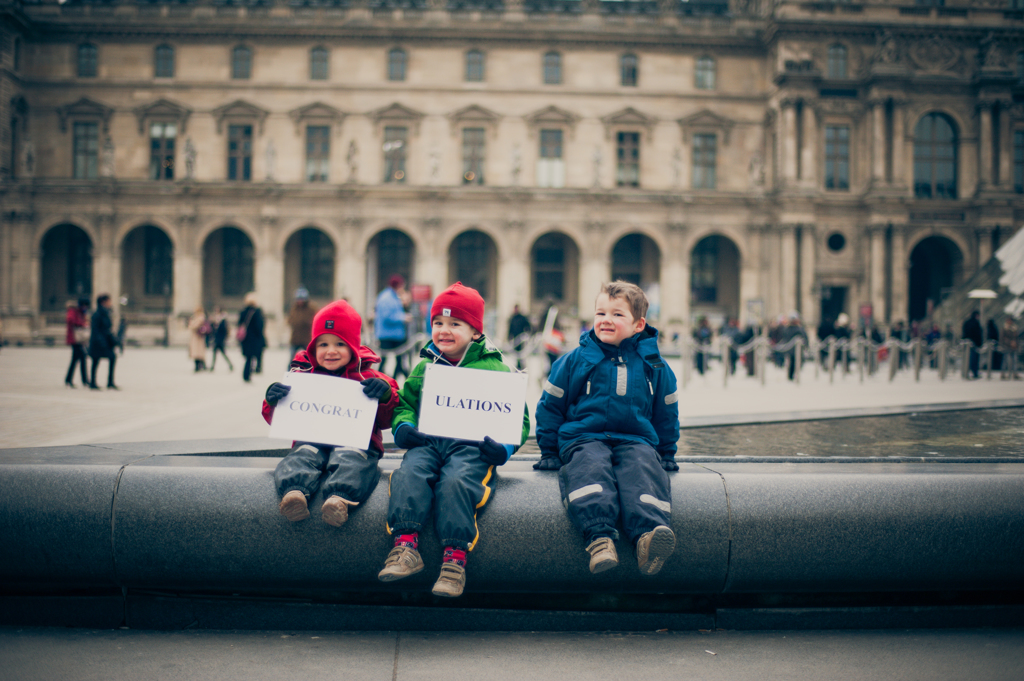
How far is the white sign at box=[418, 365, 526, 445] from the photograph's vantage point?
3.80m

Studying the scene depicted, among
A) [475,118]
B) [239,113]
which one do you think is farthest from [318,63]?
[475,118]

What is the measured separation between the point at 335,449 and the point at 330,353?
0.60 metres

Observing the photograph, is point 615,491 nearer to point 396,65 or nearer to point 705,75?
point 396,65

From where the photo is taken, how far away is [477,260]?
40406mm

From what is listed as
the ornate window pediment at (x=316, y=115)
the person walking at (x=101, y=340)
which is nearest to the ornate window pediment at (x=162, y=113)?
the ornate window pediment at (x=316, y=115)

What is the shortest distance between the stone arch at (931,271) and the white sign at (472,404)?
39566 mm

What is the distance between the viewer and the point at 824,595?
3.80 meters

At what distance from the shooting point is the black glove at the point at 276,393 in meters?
3.91

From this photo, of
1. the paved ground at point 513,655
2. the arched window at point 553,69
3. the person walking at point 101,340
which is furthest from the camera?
the arched window at point 553,69

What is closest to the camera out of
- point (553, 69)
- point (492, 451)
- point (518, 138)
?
point (492, 451)

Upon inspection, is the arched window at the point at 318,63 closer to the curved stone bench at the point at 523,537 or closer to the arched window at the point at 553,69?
the arched window at the point at 553,69

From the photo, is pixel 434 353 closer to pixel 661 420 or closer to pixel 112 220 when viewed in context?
pixel 661 420

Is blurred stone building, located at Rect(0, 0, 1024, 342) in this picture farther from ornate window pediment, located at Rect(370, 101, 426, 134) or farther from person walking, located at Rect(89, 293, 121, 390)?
person walking, located at Rect(89, 293, 121, 390)

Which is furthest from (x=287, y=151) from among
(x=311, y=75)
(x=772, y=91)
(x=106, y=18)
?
(x=772, y=91)
